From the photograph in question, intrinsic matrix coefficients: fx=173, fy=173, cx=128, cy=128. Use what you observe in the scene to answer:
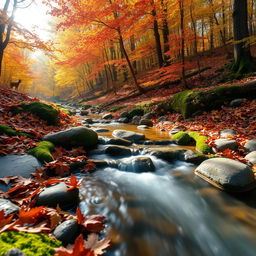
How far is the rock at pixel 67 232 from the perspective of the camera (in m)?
1.54

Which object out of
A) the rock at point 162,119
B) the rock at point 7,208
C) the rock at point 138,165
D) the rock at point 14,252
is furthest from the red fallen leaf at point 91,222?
the rock at point 162,119

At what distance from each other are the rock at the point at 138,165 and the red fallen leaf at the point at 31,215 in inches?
76.4

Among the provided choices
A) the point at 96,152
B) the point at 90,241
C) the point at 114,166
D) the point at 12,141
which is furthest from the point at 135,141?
the point at 90,241

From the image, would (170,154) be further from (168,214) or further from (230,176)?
(168,214)

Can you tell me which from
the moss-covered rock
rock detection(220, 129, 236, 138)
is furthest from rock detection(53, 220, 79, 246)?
the moss-covered rock

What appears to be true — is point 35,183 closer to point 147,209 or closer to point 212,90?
point 147,209

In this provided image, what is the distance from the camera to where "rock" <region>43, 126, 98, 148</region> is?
4.09 metres

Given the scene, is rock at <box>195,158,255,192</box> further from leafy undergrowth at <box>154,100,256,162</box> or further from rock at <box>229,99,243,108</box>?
rock at <box>229,99,243,108</box>

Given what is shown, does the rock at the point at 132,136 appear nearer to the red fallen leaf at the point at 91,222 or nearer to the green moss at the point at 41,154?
the green moss at the point at 41,154

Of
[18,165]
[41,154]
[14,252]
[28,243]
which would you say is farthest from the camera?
[41,154]

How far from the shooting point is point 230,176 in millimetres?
2578

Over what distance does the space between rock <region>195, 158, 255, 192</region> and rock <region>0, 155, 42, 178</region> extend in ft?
9.43

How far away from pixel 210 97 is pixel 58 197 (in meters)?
6.20

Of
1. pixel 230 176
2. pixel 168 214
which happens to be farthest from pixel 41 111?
pixel 230 176
